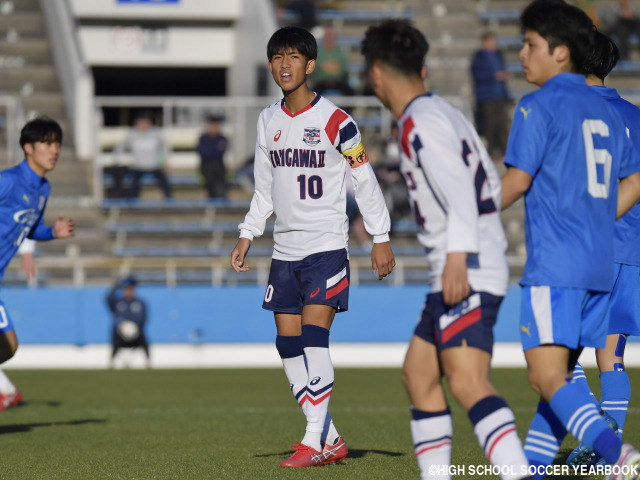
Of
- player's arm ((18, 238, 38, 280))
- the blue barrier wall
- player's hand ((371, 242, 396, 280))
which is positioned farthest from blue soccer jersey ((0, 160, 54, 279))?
the blue barrier wall

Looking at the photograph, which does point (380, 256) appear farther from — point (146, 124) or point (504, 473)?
point (146, 124)

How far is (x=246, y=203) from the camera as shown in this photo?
63.8 feet

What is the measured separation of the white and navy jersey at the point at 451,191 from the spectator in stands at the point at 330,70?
16.1 metres

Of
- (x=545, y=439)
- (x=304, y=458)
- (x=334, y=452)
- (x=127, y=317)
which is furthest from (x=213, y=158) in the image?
(x=545, y=439)

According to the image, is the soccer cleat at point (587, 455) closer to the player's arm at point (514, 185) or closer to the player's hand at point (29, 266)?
the player's arm at point (514, 185)

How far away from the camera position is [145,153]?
63.8 feet

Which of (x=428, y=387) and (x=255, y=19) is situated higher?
(x=255, y=19)

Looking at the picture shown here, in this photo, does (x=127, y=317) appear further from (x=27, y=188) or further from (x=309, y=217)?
(x=309, y=217)

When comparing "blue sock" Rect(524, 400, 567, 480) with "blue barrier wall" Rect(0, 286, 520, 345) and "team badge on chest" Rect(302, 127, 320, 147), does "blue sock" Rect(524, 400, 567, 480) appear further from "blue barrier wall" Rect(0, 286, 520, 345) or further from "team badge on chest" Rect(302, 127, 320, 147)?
"blue barrier wall" Rect(0, 286, 520, 345)

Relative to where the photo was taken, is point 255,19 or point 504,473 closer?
point 504,473

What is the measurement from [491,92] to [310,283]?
14144 mm

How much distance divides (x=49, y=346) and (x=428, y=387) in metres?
12.7

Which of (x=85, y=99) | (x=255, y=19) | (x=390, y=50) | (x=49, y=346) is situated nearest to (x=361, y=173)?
(x=390, y=50)

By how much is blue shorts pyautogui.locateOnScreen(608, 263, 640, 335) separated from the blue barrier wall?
10444mm
